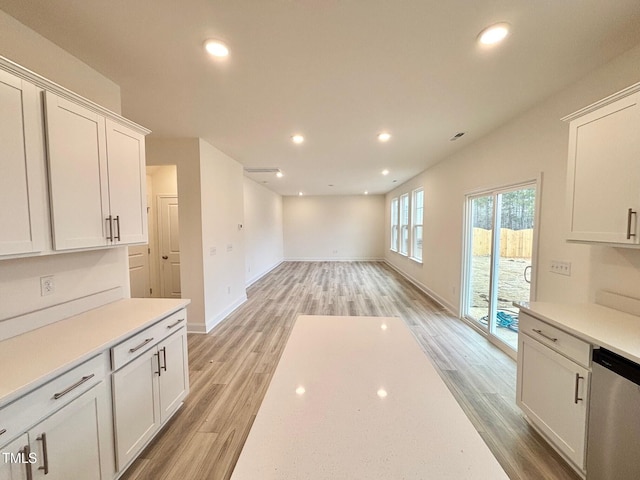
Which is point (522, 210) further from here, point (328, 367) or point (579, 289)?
point (328, 367)

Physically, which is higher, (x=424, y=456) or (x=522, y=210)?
(x=522, y=210)

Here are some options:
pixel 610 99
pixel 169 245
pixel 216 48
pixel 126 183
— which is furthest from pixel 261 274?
pixel 610 99

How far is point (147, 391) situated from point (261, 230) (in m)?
6.26

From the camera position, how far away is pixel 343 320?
5.82 feet

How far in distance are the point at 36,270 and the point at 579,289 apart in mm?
4013

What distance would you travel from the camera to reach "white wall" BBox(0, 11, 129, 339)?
1502 millimetres

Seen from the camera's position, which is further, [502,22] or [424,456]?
[502,22]

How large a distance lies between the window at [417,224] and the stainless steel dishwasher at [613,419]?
4.97 metres

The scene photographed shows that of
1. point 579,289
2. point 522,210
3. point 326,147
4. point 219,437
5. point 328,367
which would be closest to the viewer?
point 328,367

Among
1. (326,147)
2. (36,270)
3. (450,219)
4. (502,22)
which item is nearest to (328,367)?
(36,270)

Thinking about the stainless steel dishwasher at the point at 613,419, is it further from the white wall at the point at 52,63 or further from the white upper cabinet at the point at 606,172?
the white wall at the point at 52,63

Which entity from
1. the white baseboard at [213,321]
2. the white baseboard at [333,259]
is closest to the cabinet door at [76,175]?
the white baseboard at [213,321]

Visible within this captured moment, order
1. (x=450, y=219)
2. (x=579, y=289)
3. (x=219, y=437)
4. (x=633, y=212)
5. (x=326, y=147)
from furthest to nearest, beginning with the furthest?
(x=450, y=219), (x=326, y=147), (x=579, y=289), (x=219, y=437), (x=633, y=212)

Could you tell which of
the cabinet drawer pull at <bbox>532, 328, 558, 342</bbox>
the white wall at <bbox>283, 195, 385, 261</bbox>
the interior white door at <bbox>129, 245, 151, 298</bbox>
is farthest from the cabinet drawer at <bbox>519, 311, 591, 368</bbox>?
the white wall at <bbox>283, 195, 385, 261</bbox>
